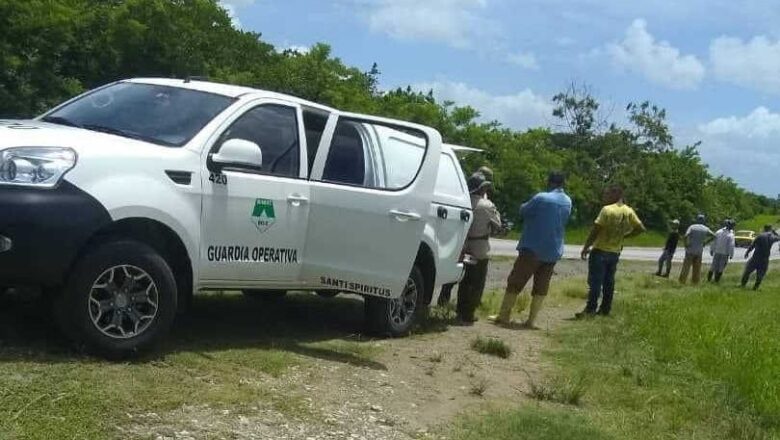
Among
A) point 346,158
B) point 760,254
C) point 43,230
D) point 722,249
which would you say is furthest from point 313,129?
point 722,249

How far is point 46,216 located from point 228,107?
5.72 ft

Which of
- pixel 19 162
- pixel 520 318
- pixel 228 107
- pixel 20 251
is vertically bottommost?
pixel 520 318

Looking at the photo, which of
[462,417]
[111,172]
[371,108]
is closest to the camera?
[111,172]

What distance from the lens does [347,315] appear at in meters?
9.88

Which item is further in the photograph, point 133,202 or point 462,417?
point 462,417

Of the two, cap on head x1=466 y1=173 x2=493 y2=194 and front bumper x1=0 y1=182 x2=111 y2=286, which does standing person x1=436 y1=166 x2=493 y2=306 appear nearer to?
cap on head x1=466 y1=173 x2=493 y2=194

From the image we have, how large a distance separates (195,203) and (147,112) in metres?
0.85

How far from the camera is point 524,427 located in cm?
630

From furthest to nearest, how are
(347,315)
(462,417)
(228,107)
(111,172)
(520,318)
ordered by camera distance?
(520,318), (347,315), (228,107), (462,417), (111,172)

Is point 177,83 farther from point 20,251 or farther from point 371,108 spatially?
point 371,108

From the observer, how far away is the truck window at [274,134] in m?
7.14

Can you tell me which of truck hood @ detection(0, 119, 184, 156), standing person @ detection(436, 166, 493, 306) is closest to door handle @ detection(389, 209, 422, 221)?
truck hood @ detection(0, 119, 184, 156)

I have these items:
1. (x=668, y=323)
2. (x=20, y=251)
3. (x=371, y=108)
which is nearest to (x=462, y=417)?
(x=20, y=251)

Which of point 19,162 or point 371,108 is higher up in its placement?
point 371,108
